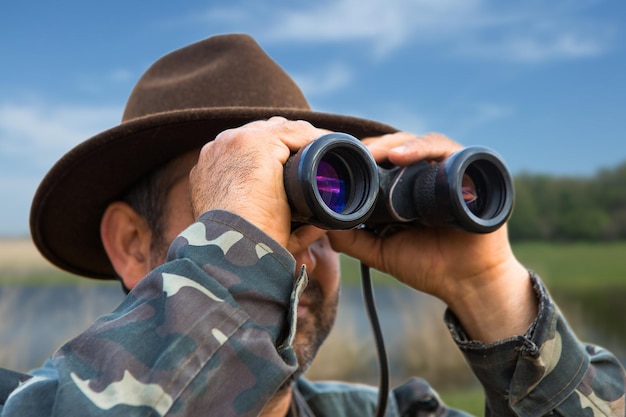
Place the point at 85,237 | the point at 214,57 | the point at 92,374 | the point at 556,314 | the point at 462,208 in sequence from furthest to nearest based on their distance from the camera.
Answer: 1. the point at 85,237
2. the point at 214,57
3. the point at 556,314
4. the point at 462,208
5. the point at 92,374

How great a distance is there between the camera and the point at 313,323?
1.77 metres

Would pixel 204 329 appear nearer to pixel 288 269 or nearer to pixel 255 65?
pixel 288 269

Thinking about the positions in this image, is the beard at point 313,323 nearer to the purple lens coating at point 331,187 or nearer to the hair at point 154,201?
the hair at point 154,201

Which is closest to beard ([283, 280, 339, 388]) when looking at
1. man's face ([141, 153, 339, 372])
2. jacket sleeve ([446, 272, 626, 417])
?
man's face ([141, 153, 339, 372])

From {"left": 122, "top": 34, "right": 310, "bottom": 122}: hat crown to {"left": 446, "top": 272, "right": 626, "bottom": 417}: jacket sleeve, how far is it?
2.55 ft

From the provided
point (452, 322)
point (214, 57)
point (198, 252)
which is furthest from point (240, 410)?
point (214, 57)

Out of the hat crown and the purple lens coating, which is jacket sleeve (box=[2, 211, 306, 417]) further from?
the hat crown

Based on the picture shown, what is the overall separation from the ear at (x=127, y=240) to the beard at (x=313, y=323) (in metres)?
0.43

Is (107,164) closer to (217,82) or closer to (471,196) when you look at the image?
(217,82)

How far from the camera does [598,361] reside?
1.64 meters

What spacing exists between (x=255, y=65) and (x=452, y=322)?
823 mm

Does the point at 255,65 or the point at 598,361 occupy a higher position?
the point at 255,65

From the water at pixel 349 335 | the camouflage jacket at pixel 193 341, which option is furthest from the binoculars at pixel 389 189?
the water at pixel 349 335

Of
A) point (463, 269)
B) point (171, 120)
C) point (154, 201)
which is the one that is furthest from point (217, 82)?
point (463, 269)
